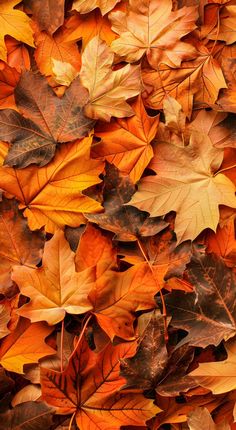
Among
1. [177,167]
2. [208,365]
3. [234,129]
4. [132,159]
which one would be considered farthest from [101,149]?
[208,365]

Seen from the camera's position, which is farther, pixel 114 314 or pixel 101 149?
pixel 101 149

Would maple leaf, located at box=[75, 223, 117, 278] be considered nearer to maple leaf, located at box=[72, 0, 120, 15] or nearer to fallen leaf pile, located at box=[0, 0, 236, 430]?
fallen leaf pile, located at box=[0, 0, 236, 430]

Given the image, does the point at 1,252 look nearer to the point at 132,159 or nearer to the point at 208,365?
the point at 132,159

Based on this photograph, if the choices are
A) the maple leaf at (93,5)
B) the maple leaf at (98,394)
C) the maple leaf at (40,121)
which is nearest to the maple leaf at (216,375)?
the maple leaf at (98,394)

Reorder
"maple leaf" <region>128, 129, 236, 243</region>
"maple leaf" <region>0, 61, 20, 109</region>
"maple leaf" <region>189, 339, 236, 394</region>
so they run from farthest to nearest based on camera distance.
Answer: "maple leaf" <region>0, 61, 20, 109</region>
"maple leaf" <region>128, 129, 236, 243</region>
"maple leaf" <region>189, 339, 236, 394</region>

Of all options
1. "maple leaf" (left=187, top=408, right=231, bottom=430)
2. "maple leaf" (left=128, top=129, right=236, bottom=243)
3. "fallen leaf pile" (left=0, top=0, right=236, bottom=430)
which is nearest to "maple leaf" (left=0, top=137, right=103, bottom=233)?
"fallen leaf pile" (left=0, top=0, right=236, bottom=430)

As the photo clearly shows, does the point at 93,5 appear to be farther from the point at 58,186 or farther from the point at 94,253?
the point at 94,253

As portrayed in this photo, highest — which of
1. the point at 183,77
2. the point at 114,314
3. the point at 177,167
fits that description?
the point at 183,77
